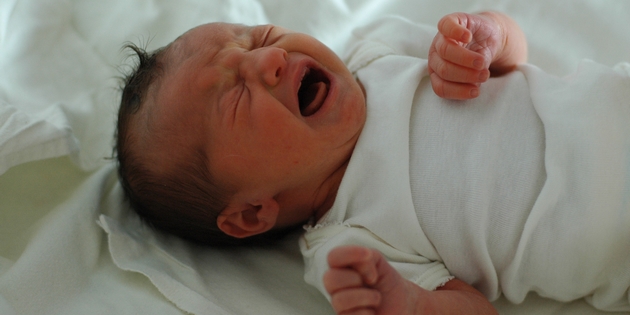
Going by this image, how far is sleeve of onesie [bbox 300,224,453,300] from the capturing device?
1.02 metres

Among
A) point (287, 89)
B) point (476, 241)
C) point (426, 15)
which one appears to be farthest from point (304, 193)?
point (426, 15)

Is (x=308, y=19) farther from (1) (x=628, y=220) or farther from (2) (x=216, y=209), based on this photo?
(1) (x=628, y=220)

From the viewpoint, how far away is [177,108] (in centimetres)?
106

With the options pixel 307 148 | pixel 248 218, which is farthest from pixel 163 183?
pixel 307 148

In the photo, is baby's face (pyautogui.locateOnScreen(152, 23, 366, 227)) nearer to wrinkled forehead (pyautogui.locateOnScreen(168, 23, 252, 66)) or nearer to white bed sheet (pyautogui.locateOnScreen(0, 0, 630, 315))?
wrinkled forehead (pyautogui.locateOnScreen(168, 23, 252, 66))

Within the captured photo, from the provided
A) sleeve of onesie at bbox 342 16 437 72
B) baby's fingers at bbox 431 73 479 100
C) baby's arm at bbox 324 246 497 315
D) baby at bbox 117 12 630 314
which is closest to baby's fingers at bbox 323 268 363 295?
baby's arm at bbox 324 246 497 315

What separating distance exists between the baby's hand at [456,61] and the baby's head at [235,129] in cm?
17

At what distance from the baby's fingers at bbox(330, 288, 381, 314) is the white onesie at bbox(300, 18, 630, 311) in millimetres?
270

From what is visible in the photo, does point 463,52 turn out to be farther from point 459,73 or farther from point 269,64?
point 269,64

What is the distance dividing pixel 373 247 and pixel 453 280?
0.17 meters

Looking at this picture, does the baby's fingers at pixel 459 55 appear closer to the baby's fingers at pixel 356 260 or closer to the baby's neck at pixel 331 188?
the baby's neck at pixel 331 188

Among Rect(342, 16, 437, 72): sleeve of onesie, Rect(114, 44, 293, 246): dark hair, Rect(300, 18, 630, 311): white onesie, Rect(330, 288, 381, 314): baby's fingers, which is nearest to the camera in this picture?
Rect(330, 288, 381, 314): baby's fingers

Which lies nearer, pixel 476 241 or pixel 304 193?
pixel 476 241

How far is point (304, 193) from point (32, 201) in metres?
0.59
